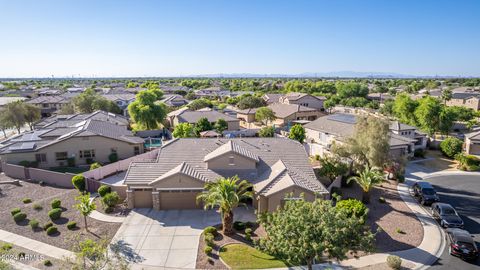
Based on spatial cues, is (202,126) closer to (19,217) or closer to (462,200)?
(19,217)

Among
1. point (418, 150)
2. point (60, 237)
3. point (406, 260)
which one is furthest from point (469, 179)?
point (60, 237)

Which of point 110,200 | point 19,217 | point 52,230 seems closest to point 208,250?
point 110,200

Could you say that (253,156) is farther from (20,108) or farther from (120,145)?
(20,108)

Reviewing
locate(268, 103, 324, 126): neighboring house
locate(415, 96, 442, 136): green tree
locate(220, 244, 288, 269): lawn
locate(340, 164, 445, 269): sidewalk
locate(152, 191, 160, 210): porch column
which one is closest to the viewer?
locate(220, 244, 288, 269): lawn

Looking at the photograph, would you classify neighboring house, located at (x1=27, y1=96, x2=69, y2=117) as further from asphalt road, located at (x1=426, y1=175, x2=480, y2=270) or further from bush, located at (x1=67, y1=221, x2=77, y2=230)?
asphalt road, located at (x1=426, y1=175, x2=480, y2=270)

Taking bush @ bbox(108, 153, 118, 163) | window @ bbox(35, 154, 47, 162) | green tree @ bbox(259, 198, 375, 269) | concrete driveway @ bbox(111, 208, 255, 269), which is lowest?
concrete driveway @ bbox(111, 208, 255, 269)

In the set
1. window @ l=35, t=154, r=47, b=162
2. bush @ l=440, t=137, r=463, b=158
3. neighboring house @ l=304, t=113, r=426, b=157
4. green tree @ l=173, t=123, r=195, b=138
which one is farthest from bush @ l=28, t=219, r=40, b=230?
bush @ l=440, t=137, r=463, b=158

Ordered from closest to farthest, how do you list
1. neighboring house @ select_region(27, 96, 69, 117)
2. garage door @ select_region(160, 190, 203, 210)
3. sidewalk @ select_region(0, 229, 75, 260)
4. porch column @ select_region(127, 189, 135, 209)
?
sidewalk @ select_region(0, 229, 75, 260) → garage door @ select_region(160, 190, 203, 210) → porch column @ select_region(127, 189, 135, 209) → neighboring house @ select_region(27, 96, 69, 117)
